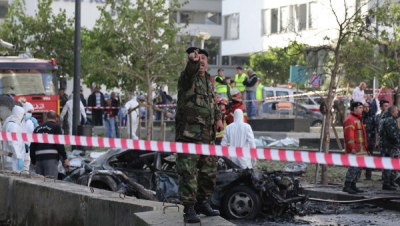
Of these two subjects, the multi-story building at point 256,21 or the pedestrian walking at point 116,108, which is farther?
the multi-story building at point 256,21

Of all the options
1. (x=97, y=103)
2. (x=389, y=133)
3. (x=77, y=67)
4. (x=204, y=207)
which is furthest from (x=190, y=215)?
(x=97, y=103)

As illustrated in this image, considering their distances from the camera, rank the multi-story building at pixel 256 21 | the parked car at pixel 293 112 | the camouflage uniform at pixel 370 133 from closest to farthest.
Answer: the camouflage uniform at pixel 370 133 < the parked car at pixel 293 112 < the multi-story building at pixel 256 21

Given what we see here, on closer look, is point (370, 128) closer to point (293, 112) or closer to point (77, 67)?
point (77, 67)

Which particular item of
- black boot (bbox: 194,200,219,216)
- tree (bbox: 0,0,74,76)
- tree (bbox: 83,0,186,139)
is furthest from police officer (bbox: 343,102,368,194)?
tree (bbox: 0,0,74,76)

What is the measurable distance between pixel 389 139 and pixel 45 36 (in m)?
24.4

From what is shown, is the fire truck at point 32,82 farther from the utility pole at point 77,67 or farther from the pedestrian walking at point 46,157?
the pedestrian walking at point 46,157

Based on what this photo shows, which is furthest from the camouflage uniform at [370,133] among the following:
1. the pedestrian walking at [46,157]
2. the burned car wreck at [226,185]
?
the pedestrian walking at [46,157]

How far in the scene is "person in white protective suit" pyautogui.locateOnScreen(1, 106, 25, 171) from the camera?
15000mm

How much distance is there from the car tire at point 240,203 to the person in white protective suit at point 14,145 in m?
3.89

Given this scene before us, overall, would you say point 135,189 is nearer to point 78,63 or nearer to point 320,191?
point 320,191

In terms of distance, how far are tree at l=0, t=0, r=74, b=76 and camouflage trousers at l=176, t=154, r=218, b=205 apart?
29.8 m

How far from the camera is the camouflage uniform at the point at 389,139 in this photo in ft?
55.1

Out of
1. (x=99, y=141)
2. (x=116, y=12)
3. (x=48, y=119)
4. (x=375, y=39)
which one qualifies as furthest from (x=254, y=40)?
(x=99, y=141)

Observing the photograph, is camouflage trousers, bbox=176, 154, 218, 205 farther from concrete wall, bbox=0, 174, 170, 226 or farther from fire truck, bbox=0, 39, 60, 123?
fire truck, bbox=0, 39, 60, 123
